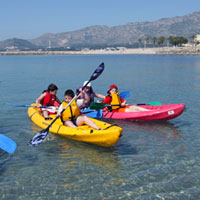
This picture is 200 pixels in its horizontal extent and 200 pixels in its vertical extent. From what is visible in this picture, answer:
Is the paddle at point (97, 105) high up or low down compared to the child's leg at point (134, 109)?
up

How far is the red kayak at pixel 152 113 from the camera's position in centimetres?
1016

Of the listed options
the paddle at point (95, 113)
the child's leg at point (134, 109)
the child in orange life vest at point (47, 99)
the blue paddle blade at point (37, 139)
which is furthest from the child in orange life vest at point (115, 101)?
the blue paddle blade at point (37, 139)

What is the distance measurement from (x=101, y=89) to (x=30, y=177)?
15.4 m

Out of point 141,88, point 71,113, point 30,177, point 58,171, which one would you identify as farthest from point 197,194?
point 141,88

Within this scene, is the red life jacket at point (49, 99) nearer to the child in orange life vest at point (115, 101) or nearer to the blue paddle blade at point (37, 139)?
the child in orange life vest at point (115, 101)

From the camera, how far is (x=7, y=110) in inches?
532

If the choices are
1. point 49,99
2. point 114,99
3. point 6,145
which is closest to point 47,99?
point 49,99

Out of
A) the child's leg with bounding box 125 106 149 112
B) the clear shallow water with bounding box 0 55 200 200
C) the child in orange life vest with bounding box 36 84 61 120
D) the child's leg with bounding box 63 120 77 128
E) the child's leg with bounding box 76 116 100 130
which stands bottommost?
the clear shallow water with bounding box 0 55 200 200

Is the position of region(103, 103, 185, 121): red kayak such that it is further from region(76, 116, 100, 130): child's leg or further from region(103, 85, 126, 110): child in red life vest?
region(76, 116, 100, 130): child's leg

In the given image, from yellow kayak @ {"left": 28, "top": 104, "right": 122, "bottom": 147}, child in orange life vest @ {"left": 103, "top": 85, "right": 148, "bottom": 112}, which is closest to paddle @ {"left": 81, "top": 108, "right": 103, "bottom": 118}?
child in orange life vest @ {"left": 103, "top": 85, "right": 148, "bottom": 112}

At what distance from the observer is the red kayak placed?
10160 mm

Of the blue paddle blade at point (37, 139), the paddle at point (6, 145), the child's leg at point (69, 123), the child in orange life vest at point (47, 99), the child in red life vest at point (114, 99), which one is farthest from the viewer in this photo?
the child in red life vest at point (114, 99)

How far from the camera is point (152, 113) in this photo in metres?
10.4

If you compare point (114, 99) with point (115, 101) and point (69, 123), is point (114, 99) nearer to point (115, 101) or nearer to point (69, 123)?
point (115, 101)
